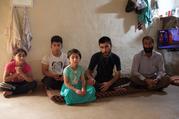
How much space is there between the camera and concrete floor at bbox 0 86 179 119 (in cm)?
279

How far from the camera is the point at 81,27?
4.29 m

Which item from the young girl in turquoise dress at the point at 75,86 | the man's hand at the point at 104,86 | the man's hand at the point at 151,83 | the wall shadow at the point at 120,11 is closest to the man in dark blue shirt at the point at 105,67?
the man's hand at the point at 104,86

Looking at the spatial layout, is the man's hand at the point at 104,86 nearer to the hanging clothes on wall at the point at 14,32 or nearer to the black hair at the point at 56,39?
the black hair at the point at 56,39

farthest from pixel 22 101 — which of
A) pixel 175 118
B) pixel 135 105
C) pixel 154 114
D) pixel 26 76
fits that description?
pixel 175 118

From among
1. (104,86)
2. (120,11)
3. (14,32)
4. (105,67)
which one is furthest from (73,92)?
(120,11)

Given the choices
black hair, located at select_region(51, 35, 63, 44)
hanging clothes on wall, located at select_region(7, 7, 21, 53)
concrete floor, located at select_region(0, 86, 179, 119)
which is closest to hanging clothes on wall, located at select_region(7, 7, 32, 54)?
hanging clothes on wall, located at select_region(7, 7, 21, 53)

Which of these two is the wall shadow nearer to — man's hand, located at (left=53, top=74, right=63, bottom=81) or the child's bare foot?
man's hand, located at (left=53, top=74, right=63, bottom=81)

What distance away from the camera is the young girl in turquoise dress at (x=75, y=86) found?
10.5 feet

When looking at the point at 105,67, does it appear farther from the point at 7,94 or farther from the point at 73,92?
the point at 7,94

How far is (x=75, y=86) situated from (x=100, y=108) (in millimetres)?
517

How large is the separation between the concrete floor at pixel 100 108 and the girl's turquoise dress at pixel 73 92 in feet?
0.32

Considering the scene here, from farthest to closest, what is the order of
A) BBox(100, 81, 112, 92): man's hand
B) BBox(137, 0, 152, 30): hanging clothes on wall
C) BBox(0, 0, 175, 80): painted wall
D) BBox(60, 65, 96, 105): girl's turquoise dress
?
BBox(137, 0, 152, 30): hanging clothes on wall
BBox(0, 0, 175, 80): painted wall
BBox(100, 81, 112, 92): man's hand
BBox(60, 65, 96, 105): girl's turquoise dress

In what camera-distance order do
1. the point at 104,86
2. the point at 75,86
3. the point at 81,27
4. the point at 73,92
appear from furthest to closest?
1. the point at 81,27
2. the point at 104,86
3. the point at 75,86
4. the point at 73,92

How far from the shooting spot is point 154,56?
400 centimetres
